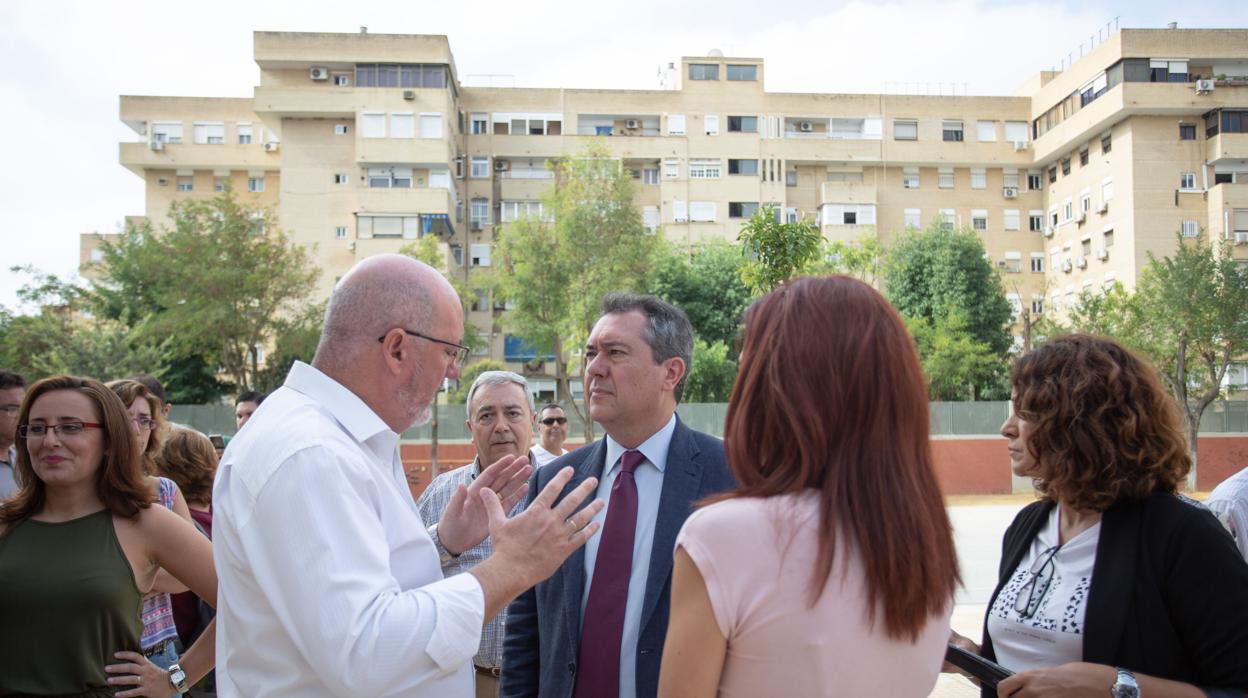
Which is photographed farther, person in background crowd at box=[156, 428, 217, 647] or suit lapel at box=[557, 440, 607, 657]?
person in background crowd at box=[156, 428, 217, 647]

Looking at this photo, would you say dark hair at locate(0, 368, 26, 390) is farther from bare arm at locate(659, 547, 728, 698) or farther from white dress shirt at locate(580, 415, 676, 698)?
bare arm at locate(659, 547, 728, 698)

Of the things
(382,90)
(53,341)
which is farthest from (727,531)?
(382,90)

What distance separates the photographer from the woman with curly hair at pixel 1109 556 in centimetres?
254

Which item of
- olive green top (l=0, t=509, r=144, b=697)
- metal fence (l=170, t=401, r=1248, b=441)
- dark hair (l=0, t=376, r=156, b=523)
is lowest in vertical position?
metal fence (l=170, t=401, r=1248, b=441)

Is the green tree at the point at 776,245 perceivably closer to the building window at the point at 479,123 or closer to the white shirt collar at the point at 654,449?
the white shirt collar at the point at 654,449

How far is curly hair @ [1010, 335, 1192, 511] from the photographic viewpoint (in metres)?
2.76

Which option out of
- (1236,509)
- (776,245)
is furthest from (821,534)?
(776,245)

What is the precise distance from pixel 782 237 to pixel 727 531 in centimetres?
915

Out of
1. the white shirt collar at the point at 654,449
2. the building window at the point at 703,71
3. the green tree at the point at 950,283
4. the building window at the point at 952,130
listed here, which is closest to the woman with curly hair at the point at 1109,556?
the white shirt collar at the point at 654,449

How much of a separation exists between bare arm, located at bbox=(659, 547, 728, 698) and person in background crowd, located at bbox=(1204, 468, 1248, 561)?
258 centimetres

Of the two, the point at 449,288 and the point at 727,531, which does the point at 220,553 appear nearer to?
the point at 449,288

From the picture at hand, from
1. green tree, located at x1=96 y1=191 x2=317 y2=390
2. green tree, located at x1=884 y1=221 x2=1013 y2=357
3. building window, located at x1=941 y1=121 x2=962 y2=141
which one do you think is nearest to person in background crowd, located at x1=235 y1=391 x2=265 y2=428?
green tree, located at x1=96 y1=191 x2=317 y2=390

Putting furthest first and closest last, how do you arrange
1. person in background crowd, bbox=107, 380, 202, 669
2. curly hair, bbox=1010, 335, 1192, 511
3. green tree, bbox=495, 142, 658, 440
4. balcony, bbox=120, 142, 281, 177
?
balcony, bbox=120, 142, 281, 177 < green tree, bbox=495, 142, 658, 440 < person in background crowd, bbox=107, 380, 202, 669 < curly hair, bbox=1010, 335, 1192, 511

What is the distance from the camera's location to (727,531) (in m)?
1.88
